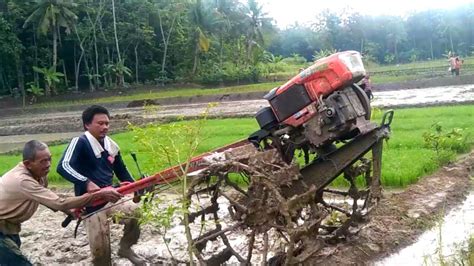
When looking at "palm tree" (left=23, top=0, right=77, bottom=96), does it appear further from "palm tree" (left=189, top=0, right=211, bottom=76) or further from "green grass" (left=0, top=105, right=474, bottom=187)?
"green grass" (left=0, top=105, right=474, bottom=187)

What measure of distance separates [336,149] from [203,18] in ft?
134

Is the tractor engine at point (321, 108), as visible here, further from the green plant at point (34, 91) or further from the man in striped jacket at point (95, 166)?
the green plant at point (34, 91)

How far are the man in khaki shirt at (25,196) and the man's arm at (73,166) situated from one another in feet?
0.83

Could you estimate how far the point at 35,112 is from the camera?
118 feet

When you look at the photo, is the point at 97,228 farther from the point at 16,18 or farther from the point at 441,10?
the point at 441,10

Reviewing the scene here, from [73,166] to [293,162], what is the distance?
6.58 feet

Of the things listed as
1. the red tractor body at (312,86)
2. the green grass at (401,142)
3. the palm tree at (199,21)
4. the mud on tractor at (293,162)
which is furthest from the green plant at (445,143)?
the palm tree at (199,21)

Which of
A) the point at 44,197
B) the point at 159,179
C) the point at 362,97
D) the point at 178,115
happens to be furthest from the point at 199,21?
the point at 44,197

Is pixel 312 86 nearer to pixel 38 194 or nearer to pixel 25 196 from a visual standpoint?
pixel 38 194

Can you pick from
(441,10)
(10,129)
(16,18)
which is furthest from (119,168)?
(441,10)

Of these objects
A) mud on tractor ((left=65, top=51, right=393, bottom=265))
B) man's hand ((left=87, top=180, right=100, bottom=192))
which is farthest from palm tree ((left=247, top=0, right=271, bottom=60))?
man's hand ((left=87, top=180, right=100, bottom=192))

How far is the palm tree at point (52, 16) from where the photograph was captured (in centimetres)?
3953

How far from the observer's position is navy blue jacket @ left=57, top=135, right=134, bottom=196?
498cm

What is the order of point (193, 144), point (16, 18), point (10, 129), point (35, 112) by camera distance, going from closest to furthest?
point (193, 144) → point (10, 129) → point (35, 112) → point (16, 18)
